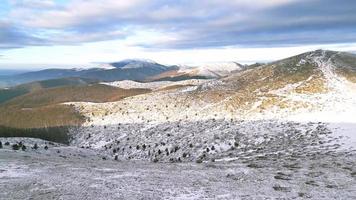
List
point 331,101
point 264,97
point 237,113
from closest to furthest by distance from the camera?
point 237,113
point 331,101
point 264,97

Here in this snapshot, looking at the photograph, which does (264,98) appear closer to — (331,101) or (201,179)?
(331,101)

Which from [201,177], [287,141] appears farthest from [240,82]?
[201,177]

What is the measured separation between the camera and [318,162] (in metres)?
24.5

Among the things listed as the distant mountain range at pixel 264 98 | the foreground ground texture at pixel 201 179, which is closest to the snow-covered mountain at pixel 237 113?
the distant mountain range at pixel 264 98

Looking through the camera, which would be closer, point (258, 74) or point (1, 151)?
point (1, 151)

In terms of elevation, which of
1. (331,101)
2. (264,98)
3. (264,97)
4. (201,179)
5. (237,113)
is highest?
(264,97)

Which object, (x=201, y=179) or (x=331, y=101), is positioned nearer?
(x=201, y=179)

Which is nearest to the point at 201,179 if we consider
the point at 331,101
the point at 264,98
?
the point at 331,101

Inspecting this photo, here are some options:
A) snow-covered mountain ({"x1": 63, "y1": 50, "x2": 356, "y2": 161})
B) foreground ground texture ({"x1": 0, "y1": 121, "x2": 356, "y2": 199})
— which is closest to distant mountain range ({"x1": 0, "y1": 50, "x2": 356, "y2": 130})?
snow-covered mountain ({"x1": 63, "y1": 50, "x2": 356, "y2": 161})

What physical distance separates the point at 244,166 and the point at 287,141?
12.4 metres

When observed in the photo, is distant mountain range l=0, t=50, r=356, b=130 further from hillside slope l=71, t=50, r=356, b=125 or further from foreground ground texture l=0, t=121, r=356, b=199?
foreground ground texture l=0, t=121, r=356, b=199

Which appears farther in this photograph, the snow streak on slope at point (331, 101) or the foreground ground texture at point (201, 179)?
the snow streak on slope at point (331, 101)

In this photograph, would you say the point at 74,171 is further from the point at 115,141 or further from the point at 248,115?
the point at 248,115

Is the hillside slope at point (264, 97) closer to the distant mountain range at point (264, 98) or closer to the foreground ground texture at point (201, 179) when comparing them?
the distant mountain range at point (264, 98)
